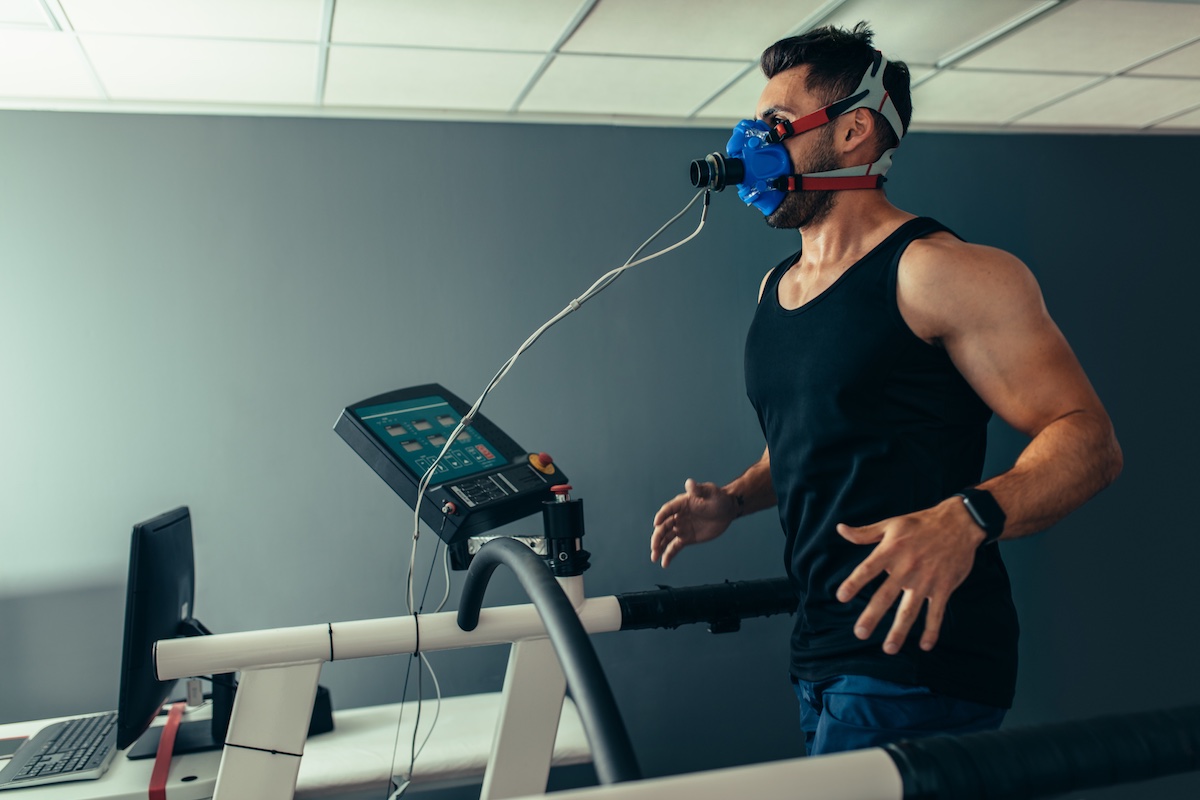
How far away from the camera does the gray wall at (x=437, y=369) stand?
2.52m

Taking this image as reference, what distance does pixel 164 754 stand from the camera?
1799 millimetres

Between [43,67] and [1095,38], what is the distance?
108 inches

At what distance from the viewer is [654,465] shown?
2934mm

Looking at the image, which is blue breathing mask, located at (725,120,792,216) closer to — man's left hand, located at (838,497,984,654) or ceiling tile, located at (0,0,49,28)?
man's left hand, located at (838,497,984,654)

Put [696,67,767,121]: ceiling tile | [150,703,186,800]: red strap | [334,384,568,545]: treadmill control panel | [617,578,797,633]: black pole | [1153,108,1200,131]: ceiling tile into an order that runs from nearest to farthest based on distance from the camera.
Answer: [334,384,568,545]: treadmill control panel < [617,578,797,633]: black pole < [150,703,186,800]: red strap < [696,67,767,121]: ceiling tile < [1153,108,1200,131]: ceiling tile

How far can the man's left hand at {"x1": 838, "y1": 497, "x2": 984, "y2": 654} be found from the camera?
2.77 feet

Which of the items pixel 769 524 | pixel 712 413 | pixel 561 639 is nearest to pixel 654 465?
pixel 712 413

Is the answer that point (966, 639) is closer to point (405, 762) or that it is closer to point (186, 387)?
point (405, 762)

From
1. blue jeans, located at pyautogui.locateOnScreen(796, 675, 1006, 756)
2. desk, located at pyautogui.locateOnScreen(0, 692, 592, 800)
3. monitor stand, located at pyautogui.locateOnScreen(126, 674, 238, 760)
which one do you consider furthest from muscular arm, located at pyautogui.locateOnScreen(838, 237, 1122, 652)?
monitor stand, located at pyautogui.locateOnScreen(126, 674, 238, 760)

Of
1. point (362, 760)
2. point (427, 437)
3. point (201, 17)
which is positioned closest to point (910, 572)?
point (427, 437)

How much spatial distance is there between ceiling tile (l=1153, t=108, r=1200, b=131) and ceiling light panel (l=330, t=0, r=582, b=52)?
7.93 feet

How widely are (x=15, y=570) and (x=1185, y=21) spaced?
11.3ft

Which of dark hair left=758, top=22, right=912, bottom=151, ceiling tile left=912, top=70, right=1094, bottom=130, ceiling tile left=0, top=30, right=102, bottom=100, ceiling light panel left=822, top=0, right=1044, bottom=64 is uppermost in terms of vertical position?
ceiling tile left=0, top=30, right=102, bottom=100

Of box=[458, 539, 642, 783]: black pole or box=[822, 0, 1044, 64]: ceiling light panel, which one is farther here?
box=[822, 0, 1044, 64]: ceiling light panel
